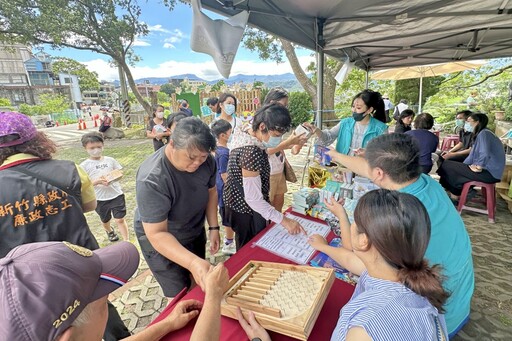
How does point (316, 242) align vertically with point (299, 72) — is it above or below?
below

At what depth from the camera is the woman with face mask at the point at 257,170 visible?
170 centimetres

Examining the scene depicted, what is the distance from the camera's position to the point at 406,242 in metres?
0.83

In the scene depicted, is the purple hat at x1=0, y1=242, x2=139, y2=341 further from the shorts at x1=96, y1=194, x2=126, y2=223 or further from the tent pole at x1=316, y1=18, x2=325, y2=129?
the tent pole at x1=316, y1=18, x2=325, y2=129

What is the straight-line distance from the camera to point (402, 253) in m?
0.84

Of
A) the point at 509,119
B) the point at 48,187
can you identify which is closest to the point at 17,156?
the point at 48,187

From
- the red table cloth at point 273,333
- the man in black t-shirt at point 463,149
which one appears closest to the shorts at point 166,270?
the red table cloth at point 273,333

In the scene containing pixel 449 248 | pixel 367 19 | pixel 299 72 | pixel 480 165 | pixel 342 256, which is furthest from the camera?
pixel 299 72

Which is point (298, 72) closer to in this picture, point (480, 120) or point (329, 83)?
point (329, 83)

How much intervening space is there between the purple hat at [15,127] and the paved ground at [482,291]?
1665 mm

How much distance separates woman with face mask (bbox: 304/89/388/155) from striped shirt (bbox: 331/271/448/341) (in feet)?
6.25

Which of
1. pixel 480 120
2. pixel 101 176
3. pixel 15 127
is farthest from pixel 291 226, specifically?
pixel 480 120

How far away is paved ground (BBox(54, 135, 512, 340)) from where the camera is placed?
1997 millimetres

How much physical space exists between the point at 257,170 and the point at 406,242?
1.02 metres

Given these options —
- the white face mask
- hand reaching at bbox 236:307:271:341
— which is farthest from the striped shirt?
the white face mask
